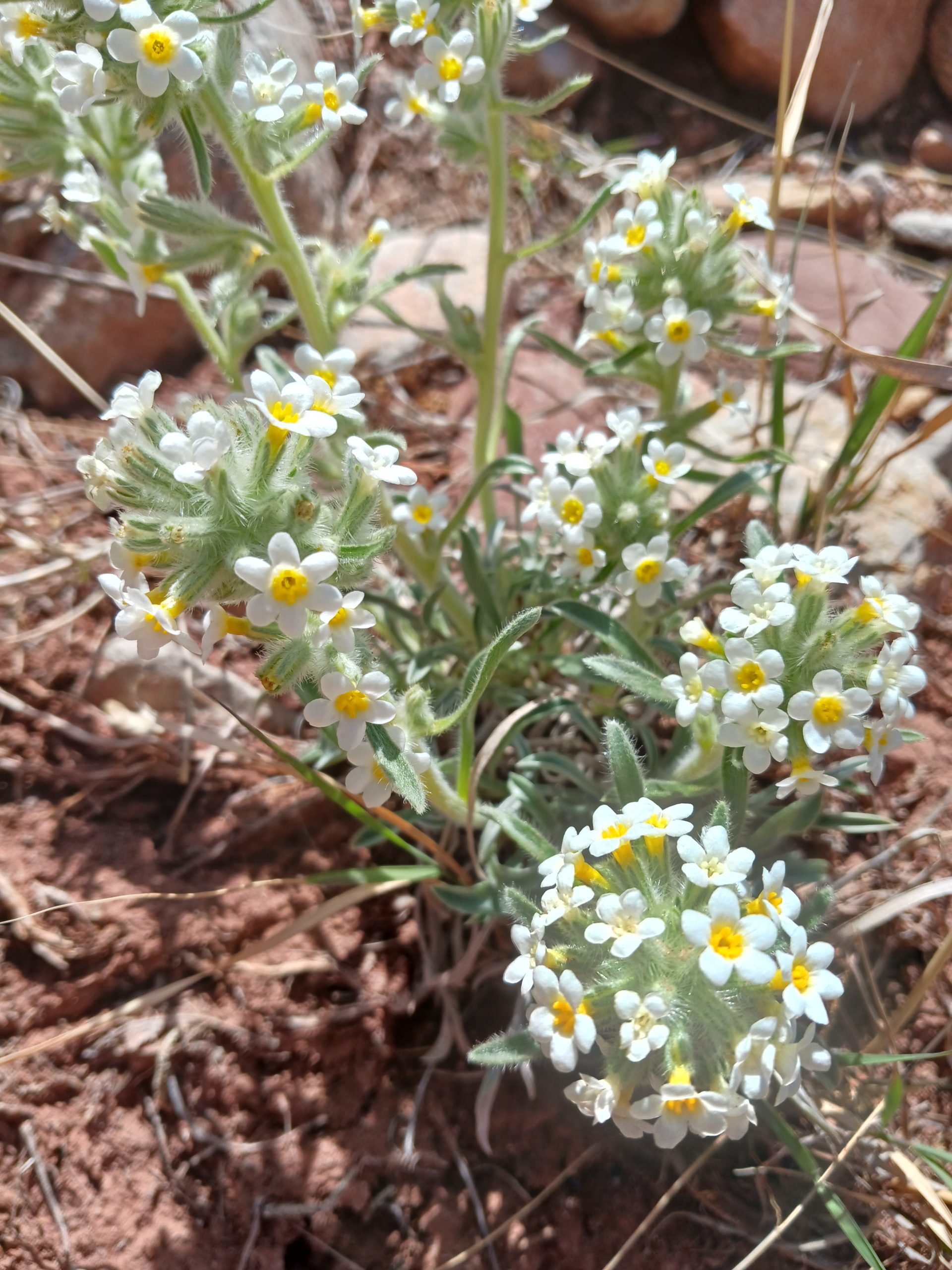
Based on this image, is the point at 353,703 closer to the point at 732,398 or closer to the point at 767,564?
the point at 767,564

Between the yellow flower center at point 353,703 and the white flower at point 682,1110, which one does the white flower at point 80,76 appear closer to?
the yellow flower center at point 353,703

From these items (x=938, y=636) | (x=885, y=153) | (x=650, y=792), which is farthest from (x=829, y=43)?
(x=650, y=792)

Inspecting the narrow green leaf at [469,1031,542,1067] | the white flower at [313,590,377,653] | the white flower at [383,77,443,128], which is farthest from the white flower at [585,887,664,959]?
the white flower at [383,77,443,128]

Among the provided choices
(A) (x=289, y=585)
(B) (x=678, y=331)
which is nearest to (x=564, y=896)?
(A) (x=289, y=585)

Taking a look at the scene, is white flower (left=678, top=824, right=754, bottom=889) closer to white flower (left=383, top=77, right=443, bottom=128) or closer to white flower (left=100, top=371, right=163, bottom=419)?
white flower (left=100, top=371, right=163, bottom=419)

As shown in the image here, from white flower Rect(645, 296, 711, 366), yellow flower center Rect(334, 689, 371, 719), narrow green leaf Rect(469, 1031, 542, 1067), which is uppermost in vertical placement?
white flower Rect(645, 296, 711, 366)
